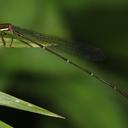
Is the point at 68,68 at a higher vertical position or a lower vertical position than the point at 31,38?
lower

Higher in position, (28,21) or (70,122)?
(28,21)

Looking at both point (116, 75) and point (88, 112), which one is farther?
point (116, 75)

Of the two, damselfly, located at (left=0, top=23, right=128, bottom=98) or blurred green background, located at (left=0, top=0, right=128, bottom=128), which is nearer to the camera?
damselfly, located at (left=0, top=23, right=128, bottom=98)

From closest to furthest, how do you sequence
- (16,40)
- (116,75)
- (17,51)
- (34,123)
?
(16,40) < (34,123) < (17,51) < (116,75)

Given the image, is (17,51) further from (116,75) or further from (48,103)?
(116,75)

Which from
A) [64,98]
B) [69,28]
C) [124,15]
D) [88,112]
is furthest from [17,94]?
[124,15]

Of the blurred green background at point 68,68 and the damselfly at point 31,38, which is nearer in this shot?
the damselfly at point 31,38

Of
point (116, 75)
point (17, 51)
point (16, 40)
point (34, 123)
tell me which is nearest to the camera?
point (16, 40)

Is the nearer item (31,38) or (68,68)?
(31,38)
